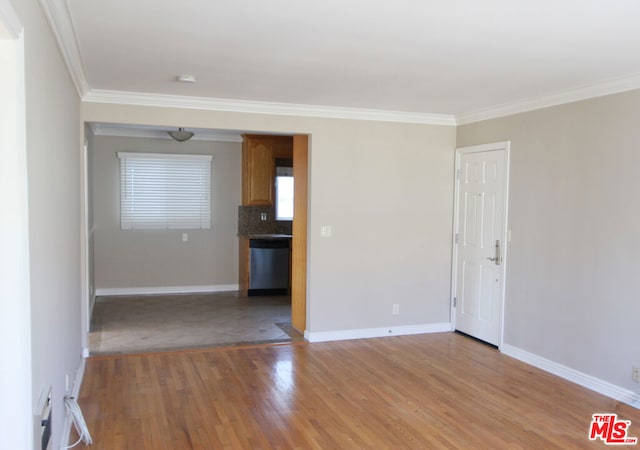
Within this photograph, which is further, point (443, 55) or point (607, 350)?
point (607, 350)

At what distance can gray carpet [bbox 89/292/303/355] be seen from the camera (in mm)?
5246

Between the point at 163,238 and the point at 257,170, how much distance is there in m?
1.79

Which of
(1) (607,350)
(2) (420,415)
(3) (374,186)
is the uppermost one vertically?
(3) (374,186)

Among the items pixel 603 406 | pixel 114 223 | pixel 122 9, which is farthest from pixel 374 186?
pixel 114 223

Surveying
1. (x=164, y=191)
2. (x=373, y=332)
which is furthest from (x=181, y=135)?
(x=373, y=332)

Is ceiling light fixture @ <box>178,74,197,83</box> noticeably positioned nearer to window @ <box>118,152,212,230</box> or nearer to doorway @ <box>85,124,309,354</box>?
doorway @ <box>85,124,309,354</box>

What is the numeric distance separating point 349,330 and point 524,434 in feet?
7.99

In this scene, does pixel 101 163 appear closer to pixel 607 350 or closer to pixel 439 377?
pixel 439 377

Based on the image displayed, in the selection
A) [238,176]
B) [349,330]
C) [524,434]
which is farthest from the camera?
[238,176]

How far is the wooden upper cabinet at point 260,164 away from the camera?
7.73m

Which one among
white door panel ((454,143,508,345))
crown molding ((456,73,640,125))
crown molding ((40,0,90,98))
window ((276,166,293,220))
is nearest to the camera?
crown molding ((40,0,90,98))

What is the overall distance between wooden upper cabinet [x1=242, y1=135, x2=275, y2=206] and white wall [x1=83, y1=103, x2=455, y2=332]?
2597 mm

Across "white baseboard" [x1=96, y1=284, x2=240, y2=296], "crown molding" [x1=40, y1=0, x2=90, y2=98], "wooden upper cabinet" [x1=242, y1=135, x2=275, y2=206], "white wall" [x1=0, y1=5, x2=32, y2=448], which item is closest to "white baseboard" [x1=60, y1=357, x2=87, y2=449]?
"white wall" [x1=0, y1=5, x2=32, y2=448]

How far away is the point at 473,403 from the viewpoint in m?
3.81
